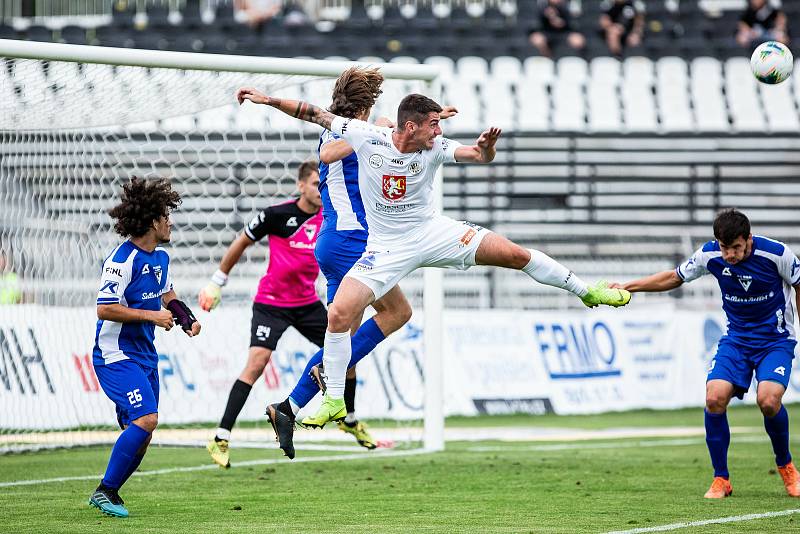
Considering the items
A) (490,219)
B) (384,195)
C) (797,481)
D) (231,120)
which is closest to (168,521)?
(384,195)

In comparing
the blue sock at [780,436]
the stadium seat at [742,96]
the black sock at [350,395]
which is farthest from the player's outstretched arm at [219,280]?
the stadium seat at [742,96]

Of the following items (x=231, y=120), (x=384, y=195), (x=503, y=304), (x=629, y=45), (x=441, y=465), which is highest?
(x=629, y=45)

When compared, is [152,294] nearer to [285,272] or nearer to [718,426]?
[285,272]

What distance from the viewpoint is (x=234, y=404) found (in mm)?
9742

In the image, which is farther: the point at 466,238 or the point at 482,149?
the point at 466,238

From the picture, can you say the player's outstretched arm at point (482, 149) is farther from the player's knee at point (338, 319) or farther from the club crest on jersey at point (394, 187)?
the player's knee at point (338, 319)

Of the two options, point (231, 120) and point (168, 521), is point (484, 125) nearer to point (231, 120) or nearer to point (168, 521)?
point (231, 120)

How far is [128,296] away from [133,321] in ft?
0.67

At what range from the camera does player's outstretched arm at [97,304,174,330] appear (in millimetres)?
7152

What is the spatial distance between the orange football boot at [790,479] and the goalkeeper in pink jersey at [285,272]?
419cm

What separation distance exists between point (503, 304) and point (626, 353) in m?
1.91

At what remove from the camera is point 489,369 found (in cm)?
Result: 1552

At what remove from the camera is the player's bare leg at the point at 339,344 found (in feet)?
25.1

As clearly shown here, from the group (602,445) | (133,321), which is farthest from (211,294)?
(602,445)
